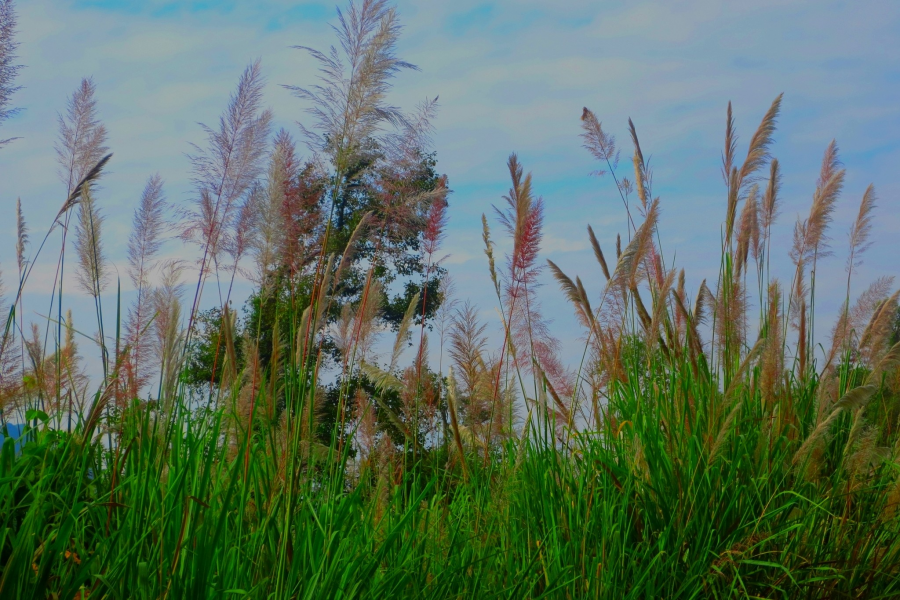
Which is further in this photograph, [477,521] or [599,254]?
[599,254]

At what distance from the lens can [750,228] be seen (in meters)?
3.55

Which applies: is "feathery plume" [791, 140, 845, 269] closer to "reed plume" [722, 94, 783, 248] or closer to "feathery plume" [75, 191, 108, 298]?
"reed plume" [722, 94, 783, 248]

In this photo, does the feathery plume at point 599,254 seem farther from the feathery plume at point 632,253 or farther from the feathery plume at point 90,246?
the feathery plume at point 90,246

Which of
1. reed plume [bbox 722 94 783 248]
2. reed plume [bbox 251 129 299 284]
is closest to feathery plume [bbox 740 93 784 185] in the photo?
reed plume [bbox 722 94 783 248]

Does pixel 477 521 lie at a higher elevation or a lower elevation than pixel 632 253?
lower

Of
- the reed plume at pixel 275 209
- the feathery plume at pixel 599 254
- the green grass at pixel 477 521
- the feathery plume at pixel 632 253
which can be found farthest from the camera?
the feathery plume at pixel 599 254

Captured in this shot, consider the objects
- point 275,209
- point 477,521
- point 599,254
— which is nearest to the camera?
point 275,209

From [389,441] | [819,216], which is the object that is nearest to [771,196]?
[819,216]

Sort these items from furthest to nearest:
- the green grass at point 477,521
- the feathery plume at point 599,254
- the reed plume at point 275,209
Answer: the feathery plume at point 599,254 < the reed plume at point 275,209 < the green grass at point 477,521

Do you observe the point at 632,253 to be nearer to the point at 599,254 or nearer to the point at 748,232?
the point at 599,254

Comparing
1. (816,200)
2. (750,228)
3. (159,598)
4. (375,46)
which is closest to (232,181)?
(375,46)

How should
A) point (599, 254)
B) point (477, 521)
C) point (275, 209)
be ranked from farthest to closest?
point (599, 254)
point (477, 521)
point (275, 209)

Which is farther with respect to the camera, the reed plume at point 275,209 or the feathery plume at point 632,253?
the feathery plume at point 632,253

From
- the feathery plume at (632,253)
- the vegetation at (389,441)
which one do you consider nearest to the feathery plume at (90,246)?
the vegetation at (389,441)
